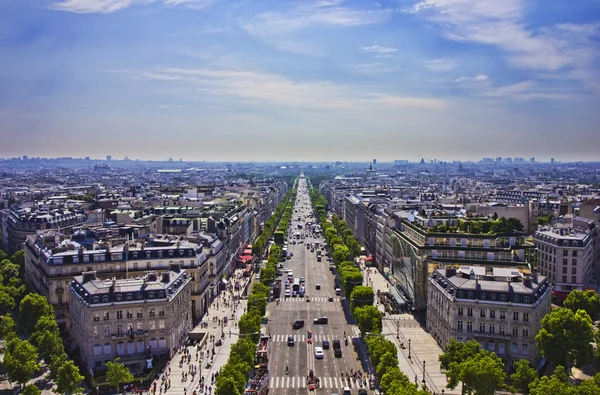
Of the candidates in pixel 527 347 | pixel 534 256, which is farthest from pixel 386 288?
pixel 527 347

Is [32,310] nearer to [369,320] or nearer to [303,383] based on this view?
[303,383]

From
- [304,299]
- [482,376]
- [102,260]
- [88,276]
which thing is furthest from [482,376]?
[102,260]

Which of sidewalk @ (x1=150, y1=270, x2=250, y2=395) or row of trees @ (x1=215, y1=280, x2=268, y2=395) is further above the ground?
row of trees @ (x1=215, y1=280, x2=268, y2=395)

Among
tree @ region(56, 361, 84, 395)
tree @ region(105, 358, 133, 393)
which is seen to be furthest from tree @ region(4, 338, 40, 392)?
tree @ region(105, 358, 133, 393)

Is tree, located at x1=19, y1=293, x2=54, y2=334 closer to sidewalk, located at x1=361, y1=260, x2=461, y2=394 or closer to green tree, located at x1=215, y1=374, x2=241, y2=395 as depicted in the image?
green tree, located at x1=215, y1=374, x2=241, y2=395

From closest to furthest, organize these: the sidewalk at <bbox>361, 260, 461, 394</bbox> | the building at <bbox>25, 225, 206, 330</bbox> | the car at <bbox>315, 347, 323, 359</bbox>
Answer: the sidewalk at <bbox>361, 260, 461, 394</bbox> < the car at <bbox>315, 347, 323, 359</bbox> < the building at <bbox>25, 225, 206, 330</bbox>

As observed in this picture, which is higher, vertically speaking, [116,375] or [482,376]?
[482,376]
